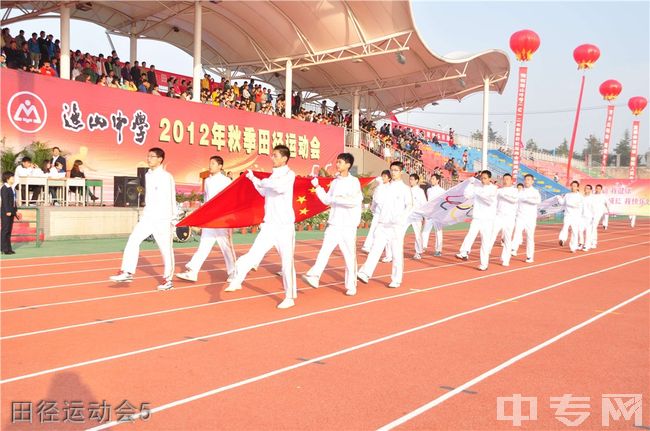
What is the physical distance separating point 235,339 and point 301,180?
3.69 m

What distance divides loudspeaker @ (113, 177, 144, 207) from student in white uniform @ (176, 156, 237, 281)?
8.13 metres

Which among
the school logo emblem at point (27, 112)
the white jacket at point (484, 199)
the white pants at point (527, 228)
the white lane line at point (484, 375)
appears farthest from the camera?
the school logo emblem at point (27, 112)

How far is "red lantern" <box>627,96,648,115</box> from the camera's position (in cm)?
3894

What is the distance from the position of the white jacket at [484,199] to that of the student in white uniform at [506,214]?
0.38 m

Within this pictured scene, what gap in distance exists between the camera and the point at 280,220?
290 inches

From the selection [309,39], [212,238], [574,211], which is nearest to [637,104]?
[309,39]

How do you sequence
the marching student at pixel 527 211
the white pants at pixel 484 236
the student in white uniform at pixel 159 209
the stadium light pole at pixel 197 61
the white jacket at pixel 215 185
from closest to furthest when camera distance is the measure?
the student in white uniform at pixel 159 209, the white jacket at pixel 215 185, the white pants at pixel 484 236, the marching student at pixel 527 211, the stadium light pole at pixel 197 61

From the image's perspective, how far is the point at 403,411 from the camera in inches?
154

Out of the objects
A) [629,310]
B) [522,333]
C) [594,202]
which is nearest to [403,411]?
[522,333]

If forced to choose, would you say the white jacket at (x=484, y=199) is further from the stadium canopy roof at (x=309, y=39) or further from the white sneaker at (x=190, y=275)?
the stadium canopy roof at (x=309, y=39)

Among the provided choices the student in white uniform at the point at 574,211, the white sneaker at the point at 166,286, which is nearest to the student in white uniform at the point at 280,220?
the white sneaker at the point at 166,286

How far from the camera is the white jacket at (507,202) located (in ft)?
41.9

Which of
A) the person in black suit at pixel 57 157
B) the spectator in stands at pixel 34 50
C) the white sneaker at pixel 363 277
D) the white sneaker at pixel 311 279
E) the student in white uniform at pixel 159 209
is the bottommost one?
the white sneaker at pixel 363 277

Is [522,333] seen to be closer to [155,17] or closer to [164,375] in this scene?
[164,375]
